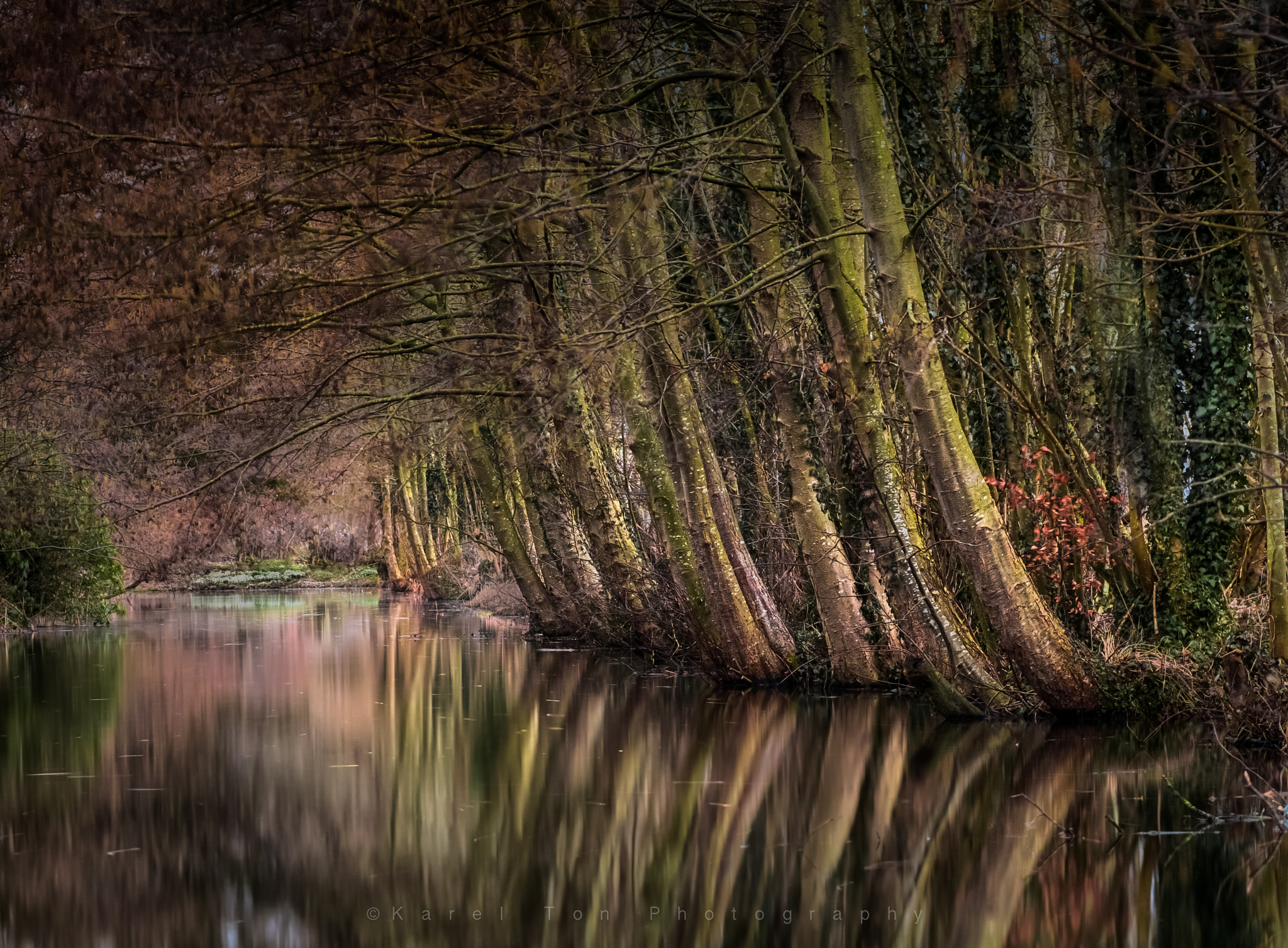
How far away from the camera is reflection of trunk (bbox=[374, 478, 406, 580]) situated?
196 feet

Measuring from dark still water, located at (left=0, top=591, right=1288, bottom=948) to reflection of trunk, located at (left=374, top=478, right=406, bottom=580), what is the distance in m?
41.3

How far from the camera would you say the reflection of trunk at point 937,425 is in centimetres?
1342

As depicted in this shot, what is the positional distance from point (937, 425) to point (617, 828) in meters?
5.13

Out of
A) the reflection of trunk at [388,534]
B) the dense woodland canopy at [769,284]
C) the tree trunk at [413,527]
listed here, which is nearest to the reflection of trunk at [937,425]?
the dense woodland canopy at [769,284]

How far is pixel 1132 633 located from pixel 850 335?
3.71 m

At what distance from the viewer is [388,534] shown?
217 feet

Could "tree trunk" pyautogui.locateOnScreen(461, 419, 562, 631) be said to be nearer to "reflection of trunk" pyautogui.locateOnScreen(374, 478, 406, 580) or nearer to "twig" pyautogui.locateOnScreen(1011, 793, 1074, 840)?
"twig" pyautogui.locateOnScreen(1011, 793, 1074, 840)

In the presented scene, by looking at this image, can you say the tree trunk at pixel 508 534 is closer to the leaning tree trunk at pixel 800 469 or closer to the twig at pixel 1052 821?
the leaning tree trunk at pixel 800 469

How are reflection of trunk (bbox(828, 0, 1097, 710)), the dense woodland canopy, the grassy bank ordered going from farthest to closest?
the grassy bank < reflection of trunk (bbox(828, 0, 1097, 710)) < the dense woodland canopy

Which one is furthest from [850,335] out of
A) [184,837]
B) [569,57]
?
[184,837]

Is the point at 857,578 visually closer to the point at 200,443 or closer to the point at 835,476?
the point at 835,476

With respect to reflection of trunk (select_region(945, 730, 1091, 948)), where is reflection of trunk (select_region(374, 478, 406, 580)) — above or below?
above

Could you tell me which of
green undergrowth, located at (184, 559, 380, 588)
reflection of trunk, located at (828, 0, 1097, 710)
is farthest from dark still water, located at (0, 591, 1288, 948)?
green undergrowth, located at (184, 559, 380, 588)

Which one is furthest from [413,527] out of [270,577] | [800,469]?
[800,469]
